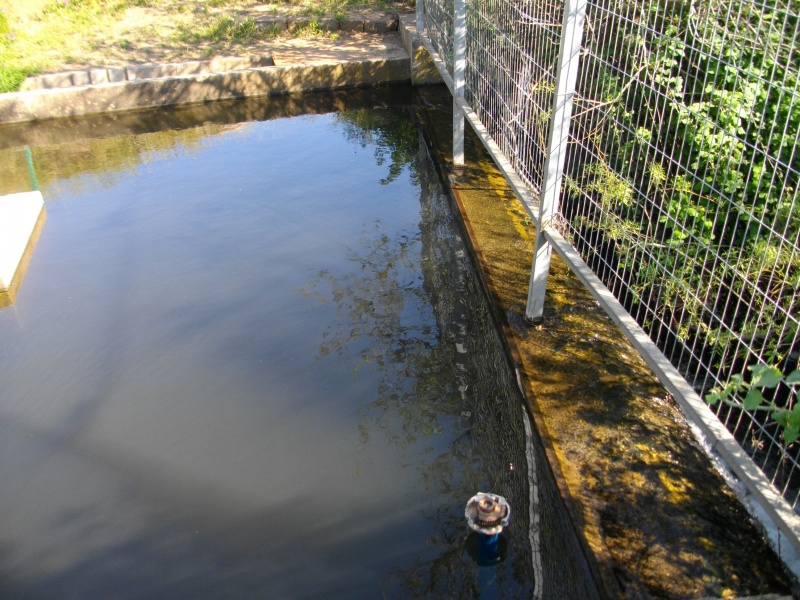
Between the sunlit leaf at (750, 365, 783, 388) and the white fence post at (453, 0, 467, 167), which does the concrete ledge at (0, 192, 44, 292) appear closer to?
the white fence post at (453, 0, 467, 167)

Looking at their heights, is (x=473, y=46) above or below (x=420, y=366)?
above

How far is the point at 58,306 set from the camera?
4.26 m

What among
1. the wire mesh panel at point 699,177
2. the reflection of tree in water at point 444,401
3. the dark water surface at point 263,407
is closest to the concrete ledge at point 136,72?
the dark water surface at point 263,407

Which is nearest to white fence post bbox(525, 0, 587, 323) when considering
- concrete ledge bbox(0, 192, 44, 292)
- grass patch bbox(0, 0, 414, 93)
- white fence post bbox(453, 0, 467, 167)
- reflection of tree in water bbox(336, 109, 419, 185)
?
white fence post bbox(453, 0, 467, 167)

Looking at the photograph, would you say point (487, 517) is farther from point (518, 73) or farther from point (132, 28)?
point (132, 28)

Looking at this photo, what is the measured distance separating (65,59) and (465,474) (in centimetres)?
893

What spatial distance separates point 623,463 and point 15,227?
4626 mm

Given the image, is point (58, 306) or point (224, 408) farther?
point (58, 306)

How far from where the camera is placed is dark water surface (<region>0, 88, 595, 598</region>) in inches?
101

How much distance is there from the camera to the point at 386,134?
6.86 metres

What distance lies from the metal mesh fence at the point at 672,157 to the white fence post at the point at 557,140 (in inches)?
3.8

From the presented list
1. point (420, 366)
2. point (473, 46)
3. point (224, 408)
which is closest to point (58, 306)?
point (224, 408)

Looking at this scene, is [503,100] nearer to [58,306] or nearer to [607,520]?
[607,520]

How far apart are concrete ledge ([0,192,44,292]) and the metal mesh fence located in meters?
3.43
